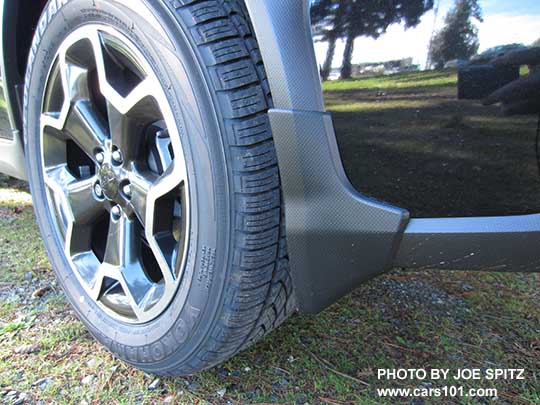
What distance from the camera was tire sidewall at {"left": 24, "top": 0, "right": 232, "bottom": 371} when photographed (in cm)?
111

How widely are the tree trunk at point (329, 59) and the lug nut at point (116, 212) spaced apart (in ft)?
2.67

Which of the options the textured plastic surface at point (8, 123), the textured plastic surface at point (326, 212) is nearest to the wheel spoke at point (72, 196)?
the textured plastic surface at point (8, 123)

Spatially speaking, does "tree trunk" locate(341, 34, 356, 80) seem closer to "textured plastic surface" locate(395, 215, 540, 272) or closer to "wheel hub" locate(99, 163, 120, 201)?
"textured plastic surface" locate(395, 215, 540, 272)

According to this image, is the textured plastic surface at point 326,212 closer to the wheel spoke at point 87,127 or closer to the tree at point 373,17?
the tree at point 373,17

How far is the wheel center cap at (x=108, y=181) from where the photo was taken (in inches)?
58.3

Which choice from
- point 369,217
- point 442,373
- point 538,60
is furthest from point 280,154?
point 442,373

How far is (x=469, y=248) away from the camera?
39.4 inches

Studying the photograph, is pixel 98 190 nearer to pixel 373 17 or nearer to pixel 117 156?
pixel 117 156

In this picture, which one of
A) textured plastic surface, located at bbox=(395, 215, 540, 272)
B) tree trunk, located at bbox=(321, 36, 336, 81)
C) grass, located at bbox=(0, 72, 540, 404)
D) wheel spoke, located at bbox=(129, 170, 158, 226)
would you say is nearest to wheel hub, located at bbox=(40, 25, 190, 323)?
wheel spoke, located at bbox=(129, 170, 158, 226)

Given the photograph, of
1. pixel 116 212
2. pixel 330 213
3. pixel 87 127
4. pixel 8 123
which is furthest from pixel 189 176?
pixel 8 123

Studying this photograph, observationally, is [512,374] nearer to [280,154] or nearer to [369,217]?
[369,217]

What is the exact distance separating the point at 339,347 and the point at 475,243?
0.79 meters

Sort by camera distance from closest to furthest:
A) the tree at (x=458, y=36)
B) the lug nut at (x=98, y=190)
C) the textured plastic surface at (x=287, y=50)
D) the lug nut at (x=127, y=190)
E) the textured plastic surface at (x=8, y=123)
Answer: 1. the tree at (x=458, y=36)
2. the textured plastic surface at (x=287, y=50)
3. the lug nut at (x=127, y=190)
4. the lug nut at (x=98, y=190)
5. the textured plastic surface at (x=8, y=123)

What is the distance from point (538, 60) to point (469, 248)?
0.39m
